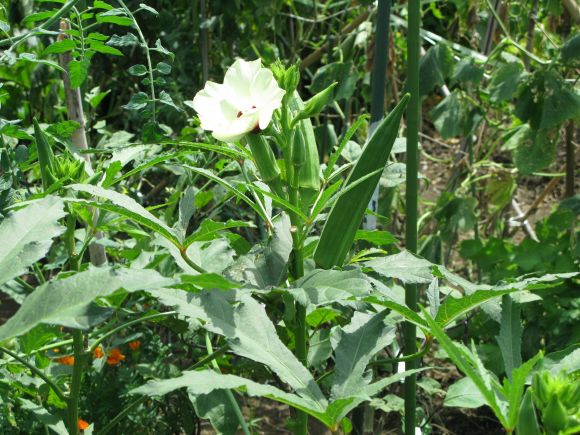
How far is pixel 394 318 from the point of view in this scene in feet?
3.94

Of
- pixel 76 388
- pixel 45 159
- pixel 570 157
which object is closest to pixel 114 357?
pixel 76 388

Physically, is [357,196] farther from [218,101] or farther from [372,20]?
[372,20]

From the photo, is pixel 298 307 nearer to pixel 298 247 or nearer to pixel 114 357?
pixel 298 247

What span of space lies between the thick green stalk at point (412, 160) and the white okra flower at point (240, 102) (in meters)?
0.21

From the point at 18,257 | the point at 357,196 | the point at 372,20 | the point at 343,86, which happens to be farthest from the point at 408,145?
the point at 372,20

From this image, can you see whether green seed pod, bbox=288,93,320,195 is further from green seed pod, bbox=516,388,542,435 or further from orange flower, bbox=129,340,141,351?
orange flower, bbox=129,340,141,351

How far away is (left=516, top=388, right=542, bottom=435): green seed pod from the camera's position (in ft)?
2.26

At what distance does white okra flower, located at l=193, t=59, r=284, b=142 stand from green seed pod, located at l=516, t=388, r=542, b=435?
14.9 inches

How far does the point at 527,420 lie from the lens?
0.69 metres

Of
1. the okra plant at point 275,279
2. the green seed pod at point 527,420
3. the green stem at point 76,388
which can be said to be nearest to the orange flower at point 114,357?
the okra plant at point 275,279

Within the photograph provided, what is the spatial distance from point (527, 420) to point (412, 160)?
405 millimetres

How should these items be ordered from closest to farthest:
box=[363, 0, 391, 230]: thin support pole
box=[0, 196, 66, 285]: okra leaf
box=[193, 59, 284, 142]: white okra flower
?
box=[0, 196, 66, 285]: okra leaf < box=[193, 59, 284, 142]: white okra flower < box=[363, 0, 391, 230]: thin support pole

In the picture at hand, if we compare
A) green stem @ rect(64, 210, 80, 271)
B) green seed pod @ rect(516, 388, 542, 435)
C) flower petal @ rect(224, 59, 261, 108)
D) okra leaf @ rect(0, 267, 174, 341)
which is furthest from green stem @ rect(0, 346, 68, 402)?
green seed pod @ rect(516, 388, 542, 435)

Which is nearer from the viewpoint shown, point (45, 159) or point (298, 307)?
point (298, 307)
